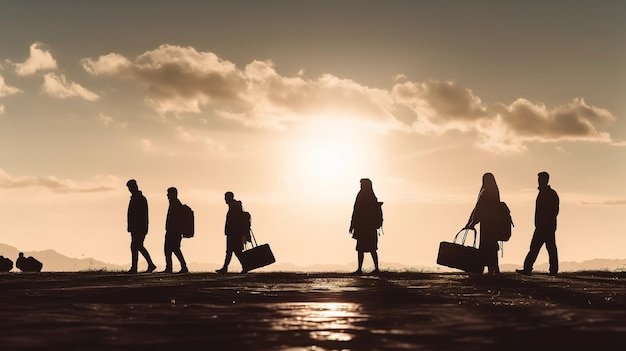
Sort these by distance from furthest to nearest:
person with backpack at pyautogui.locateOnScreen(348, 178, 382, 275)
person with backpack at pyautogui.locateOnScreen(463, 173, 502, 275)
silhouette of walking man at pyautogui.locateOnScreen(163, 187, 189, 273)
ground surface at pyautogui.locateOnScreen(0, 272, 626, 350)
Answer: silhouette of walking man at pyautogui.locateOnScreen(163, 187, 189, 273) < person with backpack at pyautogui.locateOnScreen(348, 178, 382, 275) < person with backpack at pyautogui.locateOnScreen(463, 173, 502, 275) < ground surface at pyautogui.locateOnScreen(0, 272, 626, 350)

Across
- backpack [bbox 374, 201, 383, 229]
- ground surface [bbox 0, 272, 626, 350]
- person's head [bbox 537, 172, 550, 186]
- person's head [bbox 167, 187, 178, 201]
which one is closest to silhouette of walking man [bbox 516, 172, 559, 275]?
person's head [bbox 537, 172, 550, 186]

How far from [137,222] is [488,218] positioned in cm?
861

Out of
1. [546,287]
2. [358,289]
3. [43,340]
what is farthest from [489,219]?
[43,340]

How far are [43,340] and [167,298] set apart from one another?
16.5ft

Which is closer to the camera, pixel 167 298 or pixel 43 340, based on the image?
pixel 43 340

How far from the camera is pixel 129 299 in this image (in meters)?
12.0

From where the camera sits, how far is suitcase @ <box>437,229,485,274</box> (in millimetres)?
21359

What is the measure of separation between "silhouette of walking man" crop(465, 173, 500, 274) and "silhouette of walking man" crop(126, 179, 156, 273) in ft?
26.6

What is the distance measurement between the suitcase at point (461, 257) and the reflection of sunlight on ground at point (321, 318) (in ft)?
35.4

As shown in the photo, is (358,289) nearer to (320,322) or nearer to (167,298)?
(167,298)

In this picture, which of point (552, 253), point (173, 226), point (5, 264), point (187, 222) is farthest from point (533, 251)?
point (5, 264)

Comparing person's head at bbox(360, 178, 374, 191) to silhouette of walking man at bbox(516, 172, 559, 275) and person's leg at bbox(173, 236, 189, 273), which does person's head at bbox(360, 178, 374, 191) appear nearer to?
silhouette of walking man at bbox(516, 172, 559, 275)

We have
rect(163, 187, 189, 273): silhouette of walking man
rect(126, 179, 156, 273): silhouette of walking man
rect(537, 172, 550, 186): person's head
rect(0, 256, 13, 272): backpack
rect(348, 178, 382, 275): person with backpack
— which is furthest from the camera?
rect(0, 256, 13, 272): backpack

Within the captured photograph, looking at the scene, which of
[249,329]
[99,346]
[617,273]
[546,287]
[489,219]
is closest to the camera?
[99,346]
